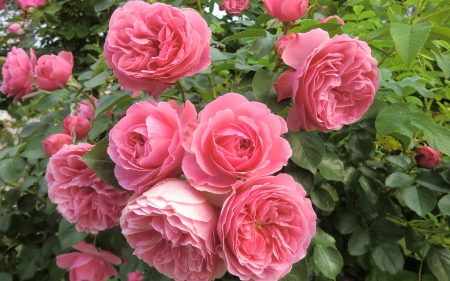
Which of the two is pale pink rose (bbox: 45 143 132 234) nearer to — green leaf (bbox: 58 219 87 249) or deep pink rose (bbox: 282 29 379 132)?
green leaf (bbox: 58 219 87 249)

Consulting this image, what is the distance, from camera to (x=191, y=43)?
2.05 ft

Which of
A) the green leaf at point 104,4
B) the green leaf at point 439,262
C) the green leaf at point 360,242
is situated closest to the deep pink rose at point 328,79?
the green leaf at point 360,242

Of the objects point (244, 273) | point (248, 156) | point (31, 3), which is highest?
point (248, 156)

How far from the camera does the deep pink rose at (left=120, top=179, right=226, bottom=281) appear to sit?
20.0 inches

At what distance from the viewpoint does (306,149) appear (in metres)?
0.67

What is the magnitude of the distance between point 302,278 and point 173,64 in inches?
16.1

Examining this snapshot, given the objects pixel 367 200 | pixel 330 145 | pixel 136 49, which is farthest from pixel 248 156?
pixel 367 200

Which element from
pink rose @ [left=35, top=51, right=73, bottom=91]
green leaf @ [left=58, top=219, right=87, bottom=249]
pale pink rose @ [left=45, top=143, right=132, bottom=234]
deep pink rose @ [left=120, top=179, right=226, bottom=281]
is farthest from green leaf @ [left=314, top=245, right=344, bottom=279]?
pink rose @ [left=35, top=51, right=73, bottom=91]

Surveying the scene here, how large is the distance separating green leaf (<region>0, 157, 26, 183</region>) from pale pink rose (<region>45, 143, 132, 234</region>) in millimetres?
371

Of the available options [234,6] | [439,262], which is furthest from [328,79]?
[234,6]

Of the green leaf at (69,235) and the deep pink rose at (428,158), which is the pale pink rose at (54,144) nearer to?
the green leaf at (69,235)

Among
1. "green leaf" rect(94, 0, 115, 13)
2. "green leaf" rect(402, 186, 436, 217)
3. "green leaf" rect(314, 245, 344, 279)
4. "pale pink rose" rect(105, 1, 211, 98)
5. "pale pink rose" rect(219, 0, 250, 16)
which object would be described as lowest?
"green leaf" rect(314, 245, 344, 279)

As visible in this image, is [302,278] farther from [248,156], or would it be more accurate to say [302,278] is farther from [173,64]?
[173,64]

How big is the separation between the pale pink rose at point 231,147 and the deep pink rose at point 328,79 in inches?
2.9
